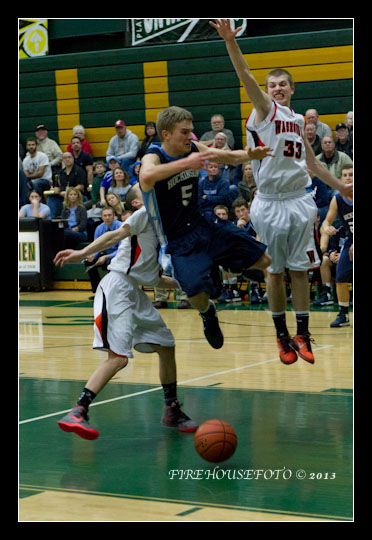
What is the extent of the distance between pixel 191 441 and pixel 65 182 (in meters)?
14.5

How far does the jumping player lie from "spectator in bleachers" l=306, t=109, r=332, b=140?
10.5 metres

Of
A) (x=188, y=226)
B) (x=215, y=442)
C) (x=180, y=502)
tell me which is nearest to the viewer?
(x=180, y=502)

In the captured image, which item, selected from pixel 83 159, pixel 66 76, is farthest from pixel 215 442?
pixel 66 76

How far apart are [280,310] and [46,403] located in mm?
2299

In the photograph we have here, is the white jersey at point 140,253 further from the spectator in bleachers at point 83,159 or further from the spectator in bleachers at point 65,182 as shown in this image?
the spectator in bleachers at point 83,159

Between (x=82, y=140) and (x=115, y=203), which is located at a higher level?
(x=82, y=140)

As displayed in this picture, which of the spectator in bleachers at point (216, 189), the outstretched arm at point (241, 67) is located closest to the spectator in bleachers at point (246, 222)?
the spectator in bleachers at point (216, 189)

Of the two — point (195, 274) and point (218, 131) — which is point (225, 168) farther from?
point (195, 274)

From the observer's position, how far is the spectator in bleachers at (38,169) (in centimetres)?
2016

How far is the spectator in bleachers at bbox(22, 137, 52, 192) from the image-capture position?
20.2m

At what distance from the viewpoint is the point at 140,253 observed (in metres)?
6.40
